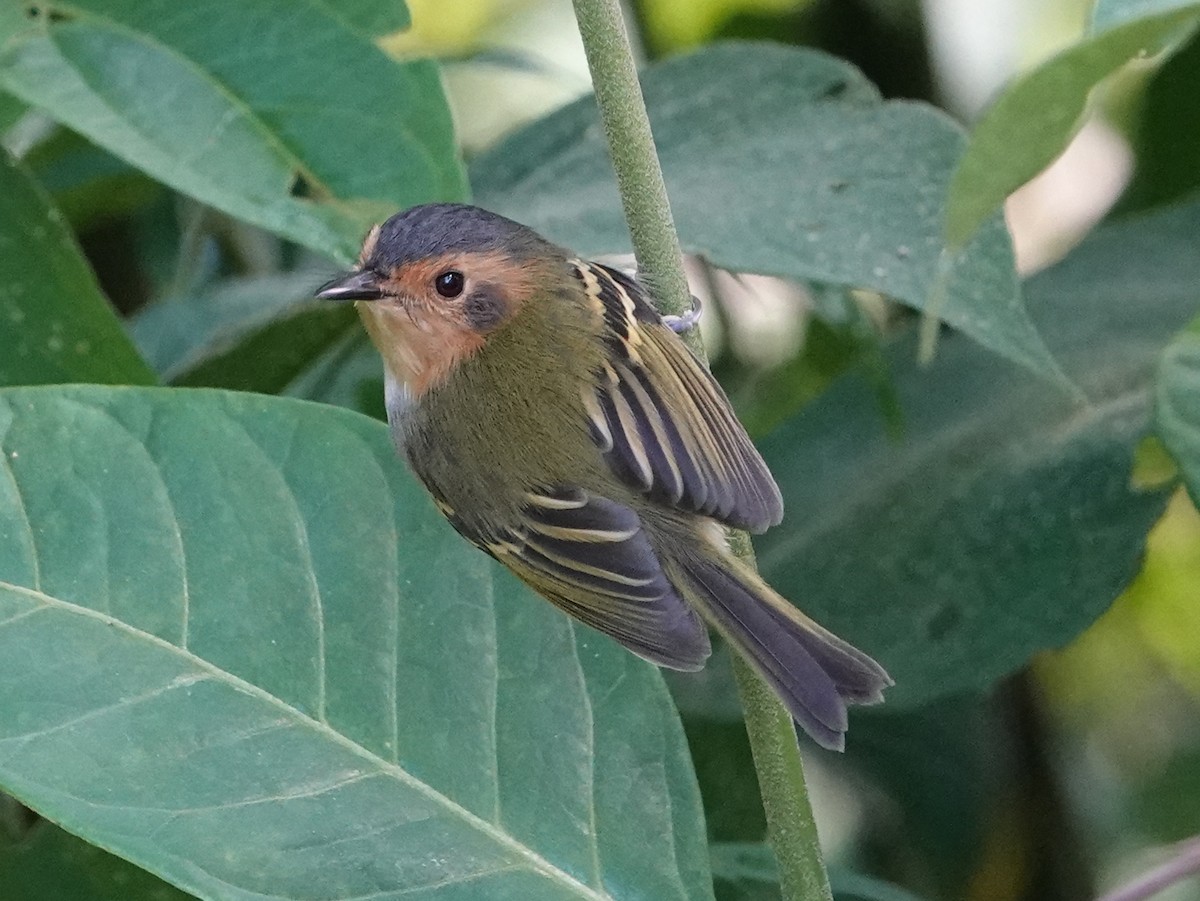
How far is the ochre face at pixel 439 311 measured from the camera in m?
1.46

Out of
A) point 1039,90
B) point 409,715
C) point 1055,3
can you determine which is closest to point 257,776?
point 409,715

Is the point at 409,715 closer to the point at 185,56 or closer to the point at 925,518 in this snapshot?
the point at 185,56

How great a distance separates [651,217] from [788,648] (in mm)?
328

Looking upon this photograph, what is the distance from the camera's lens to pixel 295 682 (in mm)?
888

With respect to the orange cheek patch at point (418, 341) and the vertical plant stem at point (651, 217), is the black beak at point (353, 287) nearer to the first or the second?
the orange cheek patch at point (418, 341)

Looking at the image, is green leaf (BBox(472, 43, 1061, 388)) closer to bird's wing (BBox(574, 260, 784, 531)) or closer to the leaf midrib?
bird's wing (BBox(574, 260, 784, 531))

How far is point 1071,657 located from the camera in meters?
2.05

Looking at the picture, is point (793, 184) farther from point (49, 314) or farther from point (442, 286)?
point (49, 314)

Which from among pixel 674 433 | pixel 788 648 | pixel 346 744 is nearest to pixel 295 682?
pixel 346 744

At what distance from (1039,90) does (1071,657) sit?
5.20ft

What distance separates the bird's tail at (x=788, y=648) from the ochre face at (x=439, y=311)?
422 millimetres

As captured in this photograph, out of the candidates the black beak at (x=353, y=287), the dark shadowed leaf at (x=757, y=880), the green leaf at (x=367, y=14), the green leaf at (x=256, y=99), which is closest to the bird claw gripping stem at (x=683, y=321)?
the green leaf at (x=256, y=99)

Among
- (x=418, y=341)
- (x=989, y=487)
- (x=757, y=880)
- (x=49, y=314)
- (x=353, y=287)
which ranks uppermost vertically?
(x=49, y=314)

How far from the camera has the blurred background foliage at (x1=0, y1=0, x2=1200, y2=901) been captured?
1.45m
